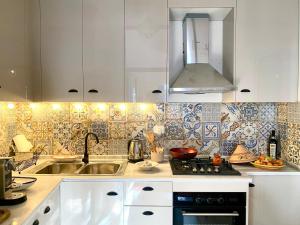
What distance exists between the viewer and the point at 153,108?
2.71 metres

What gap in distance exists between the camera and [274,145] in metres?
2.61

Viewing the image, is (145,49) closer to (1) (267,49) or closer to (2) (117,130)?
(2) (117,130)

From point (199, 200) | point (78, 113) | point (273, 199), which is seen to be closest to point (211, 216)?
point (199, 200)

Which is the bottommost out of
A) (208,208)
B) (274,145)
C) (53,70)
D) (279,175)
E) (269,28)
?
(208,208)

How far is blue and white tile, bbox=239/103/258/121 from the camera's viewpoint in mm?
2705

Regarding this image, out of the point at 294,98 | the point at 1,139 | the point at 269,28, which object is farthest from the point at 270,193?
the point at 1,139

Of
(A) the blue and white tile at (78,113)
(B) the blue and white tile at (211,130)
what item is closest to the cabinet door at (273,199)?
(B) the blue and white tile at (211,130)

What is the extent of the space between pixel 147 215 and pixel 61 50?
59.9 inches

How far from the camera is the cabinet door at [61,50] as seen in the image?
7.73 ft

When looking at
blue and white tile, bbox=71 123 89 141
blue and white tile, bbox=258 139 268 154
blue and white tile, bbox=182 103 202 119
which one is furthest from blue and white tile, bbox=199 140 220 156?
blue and white tile, bbox=71 123 89 141

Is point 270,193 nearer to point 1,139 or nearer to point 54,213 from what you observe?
point 54,213

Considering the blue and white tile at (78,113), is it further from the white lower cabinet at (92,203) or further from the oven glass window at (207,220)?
the oven glass window at (207,220)

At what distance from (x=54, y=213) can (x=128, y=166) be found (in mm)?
723

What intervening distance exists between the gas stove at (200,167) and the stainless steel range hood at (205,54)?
0.63 meters
